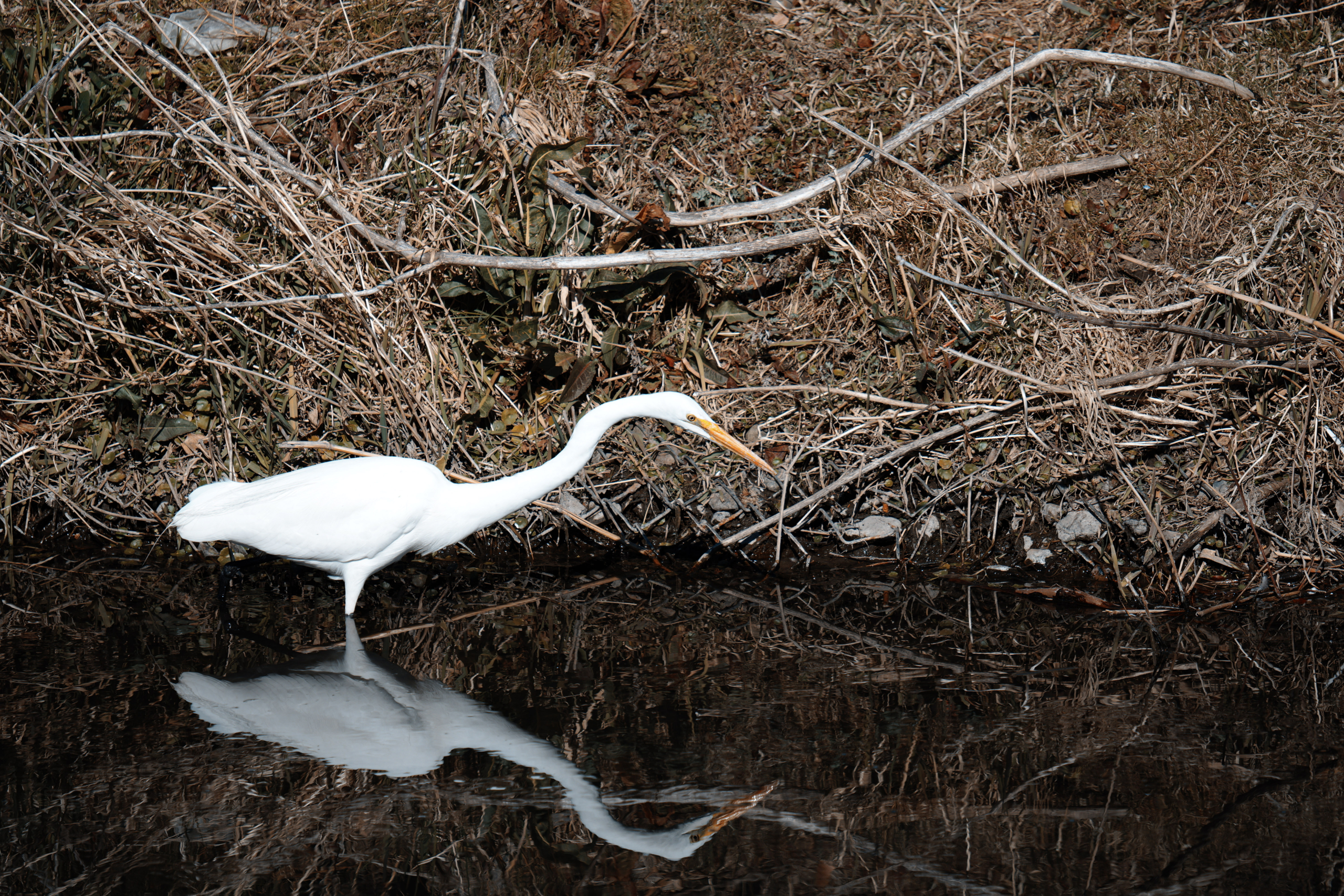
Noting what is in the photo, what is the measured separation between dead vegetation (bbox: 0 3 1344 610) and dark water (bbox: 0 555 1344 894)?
0.58 meters

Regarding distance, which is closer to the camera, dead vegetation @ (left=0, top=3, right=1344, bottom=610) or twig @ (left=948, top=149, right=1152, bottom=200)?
dead vegetation @ (left=0, top=3, right=1344, bottom=610)

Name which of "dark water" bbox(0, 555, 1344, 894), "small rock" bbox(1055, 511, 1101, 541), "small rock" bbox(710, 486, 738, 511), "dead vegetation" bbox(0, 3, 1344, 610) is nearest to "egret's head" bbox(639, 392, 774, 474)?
"dark water" bbox(0, 555, 1344, 894)

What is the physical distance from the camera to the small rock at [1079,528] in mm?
4301

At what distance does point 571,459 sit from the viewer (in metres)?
3.64

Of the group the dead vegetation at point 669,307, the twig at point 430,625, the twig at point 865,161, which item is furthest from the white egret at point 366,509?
the twig at point 865,161

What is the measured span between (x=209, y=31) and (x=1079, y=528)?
544 cm

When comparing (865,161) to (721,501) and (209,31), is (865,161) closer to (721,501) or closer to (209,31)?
(721,501)

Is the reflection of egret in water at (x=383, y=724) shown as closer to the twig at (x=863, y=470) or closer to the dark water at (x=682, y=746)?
the dark water at (x=682, y=746)

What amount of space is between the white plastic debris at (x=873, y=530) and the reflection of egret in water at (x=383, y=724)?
1.85 meters

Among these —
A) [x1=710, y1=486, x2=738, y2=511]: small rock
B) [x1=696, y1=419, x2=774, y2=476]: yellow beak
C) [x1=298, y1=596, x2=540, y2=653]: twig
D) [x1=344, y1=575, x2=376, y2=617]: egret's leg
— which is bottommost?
[x1=710, y1=486, x2=738, y2=511]: small rock

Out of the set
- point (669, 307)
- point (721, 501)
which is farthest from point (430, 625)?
point (669, 307)

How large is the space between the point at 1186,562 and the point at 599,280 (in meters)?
2.74

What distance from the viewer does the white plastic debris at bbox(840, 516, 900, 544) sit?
4453 mm

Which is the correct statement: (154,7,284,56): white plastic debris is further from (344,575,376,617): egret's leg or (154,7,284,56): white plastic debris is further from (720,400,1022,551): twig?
(720,400,1022,551): twig
